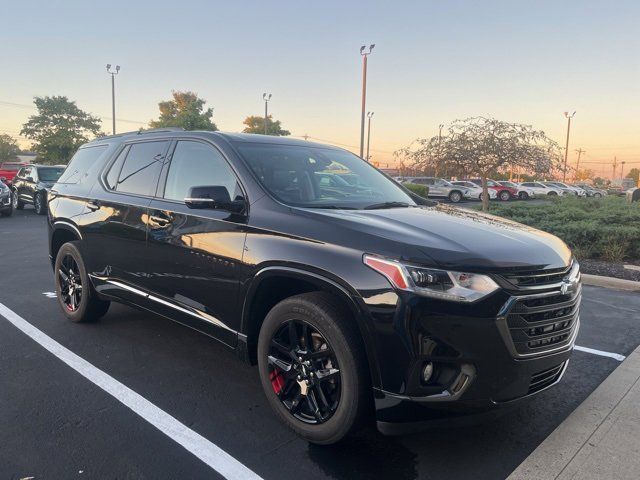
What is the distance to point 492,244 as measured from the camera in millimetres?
2699

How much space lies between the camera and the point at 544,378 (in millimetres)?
2746

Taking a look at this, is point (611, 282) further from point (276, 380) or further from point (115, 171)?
point (115, 171)

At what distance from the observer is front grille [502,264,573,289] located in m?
2.51

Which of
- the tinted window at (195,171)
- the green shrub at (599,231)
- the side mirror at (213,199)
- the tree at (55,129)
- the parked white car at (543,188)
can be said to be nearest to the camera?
the side mirror at (213,199)

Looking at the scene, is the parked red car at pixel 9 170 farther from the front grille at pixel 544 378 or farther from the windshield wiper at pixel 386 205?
the front grille at pixel 544 378

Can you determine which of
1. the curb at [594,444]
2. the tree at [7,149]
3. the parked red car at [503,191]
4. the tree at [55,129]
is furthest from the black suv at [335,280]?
the tree at [7,149]

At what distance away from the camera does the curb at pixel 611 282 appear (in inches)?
276

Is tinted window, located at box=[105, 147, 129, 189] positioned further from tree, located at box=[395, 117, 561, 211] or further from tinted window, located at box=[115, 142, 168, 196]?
tree, located at box=[395, 117, 561, 211]

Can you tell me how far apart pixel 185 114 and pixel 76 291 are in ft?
129

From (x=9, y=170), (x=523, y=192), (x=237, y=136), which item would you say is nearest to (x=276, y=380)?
(x=237, y=136)

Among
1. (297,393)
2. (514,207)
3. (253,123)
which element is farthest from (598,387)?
(253,123)

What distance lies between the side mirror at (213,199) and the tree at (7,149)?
9164cm

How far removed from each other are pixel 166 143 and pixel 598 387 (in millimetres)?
3790

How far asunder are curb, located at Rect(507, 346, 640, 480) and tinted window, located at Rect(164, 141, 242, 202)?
243 centimetres
